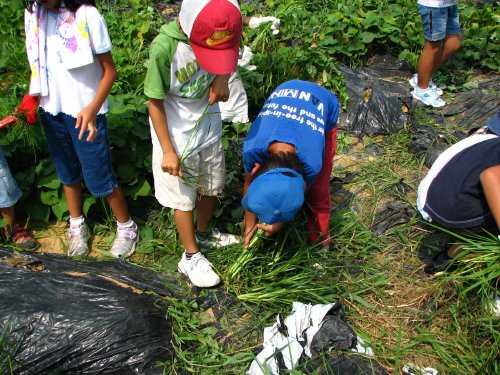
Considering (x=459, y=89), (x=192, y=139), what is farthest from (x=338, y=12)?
(x=192, y=139)

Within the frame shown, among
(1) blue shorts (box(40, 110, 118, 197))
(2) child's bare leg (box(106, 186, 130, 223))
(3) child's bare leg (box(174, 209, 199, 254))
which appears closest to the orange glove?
(1) blue shorts (box(40, 110, 118, 197))

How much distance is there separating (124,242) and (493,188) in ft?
6.06

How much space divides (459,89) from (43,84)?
3.22 metres

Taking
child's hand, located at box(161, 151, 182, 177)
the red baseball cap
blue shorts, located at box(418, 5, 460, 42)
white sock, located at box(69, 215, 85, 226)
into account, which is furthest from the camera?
blue shorts, located at box(418, 5, 460, 42)

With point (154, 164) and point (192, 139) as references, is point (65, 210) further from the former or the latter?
point (192, 139)

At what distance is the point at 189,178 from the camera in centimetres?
226

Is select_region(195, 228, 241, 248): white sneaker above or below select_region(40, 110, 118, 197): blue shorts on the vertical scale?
below

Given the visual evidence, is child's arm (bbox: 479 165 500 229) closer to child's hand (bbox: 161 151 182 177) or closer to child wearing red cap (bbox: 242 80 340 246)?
child wearing red cap (bbox: 242 80 340 246)

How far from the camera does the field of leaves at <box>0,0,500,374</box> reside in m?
2.24

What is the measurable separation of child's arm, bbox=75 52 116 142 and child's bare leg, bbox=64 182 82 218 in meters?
0.50

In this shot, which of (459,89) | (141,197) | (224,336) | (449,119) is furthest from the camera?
(459,89)

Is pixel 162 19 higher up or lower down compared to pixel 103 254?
higher up

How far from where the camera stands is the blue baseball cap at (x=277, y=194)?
1.86m

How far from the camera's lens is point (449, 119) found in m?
3.71
